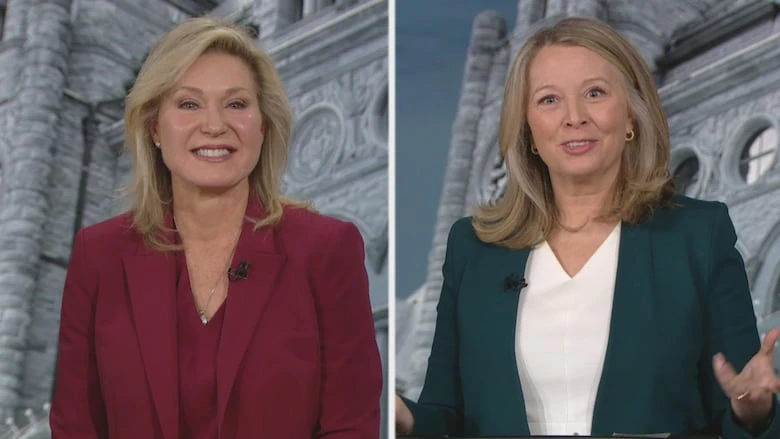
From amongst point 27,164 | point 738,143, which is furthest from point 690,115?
point 27,164

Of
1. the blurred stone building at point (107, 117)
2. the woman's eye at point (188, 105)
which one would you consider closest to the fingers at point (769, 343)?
the blurred stone building at point (107, 117)

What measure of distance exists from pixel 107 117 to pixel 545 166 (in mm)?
1595

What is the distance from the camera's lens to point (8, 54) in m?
4.04

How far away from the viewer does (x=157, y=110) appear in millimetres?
3674

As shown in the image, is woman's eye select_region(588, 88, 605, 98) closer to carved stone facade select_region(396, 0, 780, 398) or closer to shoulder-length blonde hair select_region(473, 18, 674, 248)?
shoulder-length blonde hair select_region(473, 18, 674, 248)

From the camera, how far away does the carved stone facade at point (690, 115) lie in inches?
138

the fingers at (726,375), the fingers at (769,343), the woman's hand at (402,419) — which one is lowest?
the woman's hand at (402,419)

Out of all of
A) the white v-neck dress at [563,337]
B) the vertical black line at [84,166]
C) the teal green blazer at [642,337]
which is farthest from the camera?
the vertical black line at [84,166]

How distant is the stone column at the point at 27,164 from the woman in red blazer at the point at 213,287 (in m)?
0.26

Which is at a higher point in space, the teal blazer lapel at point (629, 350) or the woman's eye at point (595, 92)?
the woman's eye at point (595, 92)

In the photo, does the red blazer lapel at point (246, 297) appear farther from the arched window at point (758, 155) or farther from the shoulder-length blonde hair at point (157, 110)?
the arched window at point (758, 155)

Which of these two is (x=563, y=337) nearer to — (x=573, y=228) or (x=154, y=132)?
(x=573, y=228)

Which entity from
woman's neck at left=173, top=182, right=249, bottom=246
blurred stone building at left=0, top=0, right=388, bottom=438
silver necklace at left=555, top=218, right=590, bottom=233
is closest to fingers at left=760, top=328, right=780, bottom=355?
silver necklace at left=555, top=218, right=590, bottom=233

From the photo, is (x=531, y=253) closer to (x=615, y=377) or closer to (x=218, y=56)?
(x=615, y=377)
